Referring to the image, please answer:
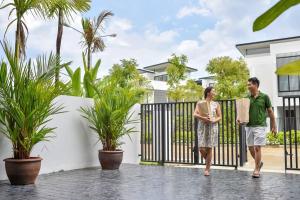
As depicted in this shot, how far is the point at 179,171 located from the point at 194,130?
1386 mm

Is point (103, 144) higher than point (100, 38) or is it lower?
lower

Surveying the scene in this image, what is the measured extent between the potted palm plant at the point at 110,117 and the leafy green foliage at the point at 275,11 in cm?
693

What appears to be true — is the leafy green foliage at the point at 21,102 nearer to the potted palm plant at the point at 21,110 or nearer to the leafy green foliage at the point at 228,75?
the potted palm plant at the point at 21,110

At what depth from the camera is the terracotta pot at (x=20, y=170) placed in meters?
5.57

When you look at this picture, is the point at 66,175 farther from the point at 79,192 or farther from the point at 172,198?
the point at 172,198

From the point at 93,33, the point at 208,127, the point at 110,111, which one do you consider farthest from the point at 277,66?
the point at 208,127

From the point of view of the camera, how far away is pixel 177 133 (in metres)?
8.54

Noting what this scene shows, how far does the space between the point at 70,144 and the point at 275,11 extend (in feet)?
23.7

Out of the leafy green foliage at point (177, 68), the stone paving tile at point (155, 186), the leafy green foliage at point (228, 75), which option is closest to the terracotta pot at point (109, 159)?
the stone paving tile at point (155, 186)

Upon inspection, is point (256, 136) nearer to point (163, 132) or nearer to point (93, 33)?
point (163, 132)

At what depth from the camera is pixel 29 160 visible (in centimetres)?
565

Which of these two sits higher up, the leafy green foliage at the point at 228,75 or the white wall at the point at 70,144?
the leafy green foliage at the point at 228,75

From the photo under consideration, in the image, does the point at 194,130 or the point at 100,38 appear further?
the point at 100,38

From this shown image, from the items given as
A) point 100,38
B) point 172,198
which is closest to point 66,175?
point 172,198
